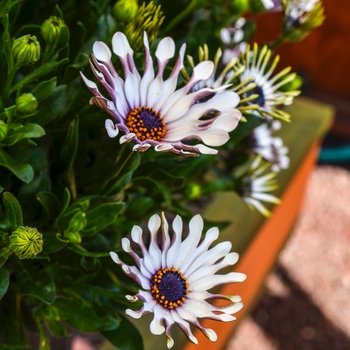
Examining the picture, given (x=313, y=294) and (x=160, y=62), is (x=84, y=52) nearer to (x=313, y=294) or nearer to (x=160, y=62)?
(x=160, y=62)

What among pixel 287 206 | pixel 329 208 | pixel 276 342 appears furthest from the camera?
pixel 329 208

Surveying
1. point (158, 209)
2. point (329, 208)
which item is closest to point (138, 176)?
point (158, 209)

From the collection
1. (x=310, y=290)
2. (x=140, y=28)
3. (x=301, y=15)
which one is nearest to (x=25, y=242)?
(x=140, y=28)

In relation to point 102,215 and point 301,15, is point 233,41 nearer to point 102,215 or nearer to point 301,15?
point 301,15

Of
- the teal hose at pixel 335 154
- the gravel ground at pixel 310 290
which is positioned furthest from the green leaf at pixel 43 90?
the teal hose at pixel 335 154

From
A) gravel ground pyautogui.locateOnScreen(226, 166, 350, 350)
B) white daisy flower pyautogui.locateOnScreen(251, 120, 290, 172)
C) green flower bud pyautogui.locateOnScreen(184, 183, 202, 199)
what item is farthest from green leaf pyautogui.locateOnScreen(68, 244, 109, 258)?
gravel ground pyautogui.locateOnScreen(226, 166, 350, 350)

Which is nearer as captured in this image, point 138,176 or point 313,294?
point 138,176

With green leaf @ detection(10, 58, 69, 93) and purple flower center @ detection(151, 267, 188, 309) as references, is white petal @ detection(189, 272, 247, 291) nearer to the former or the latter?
purple flower center @ detection(151, 267, 188, 309)

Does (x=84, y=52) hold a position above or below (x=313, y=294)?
above
